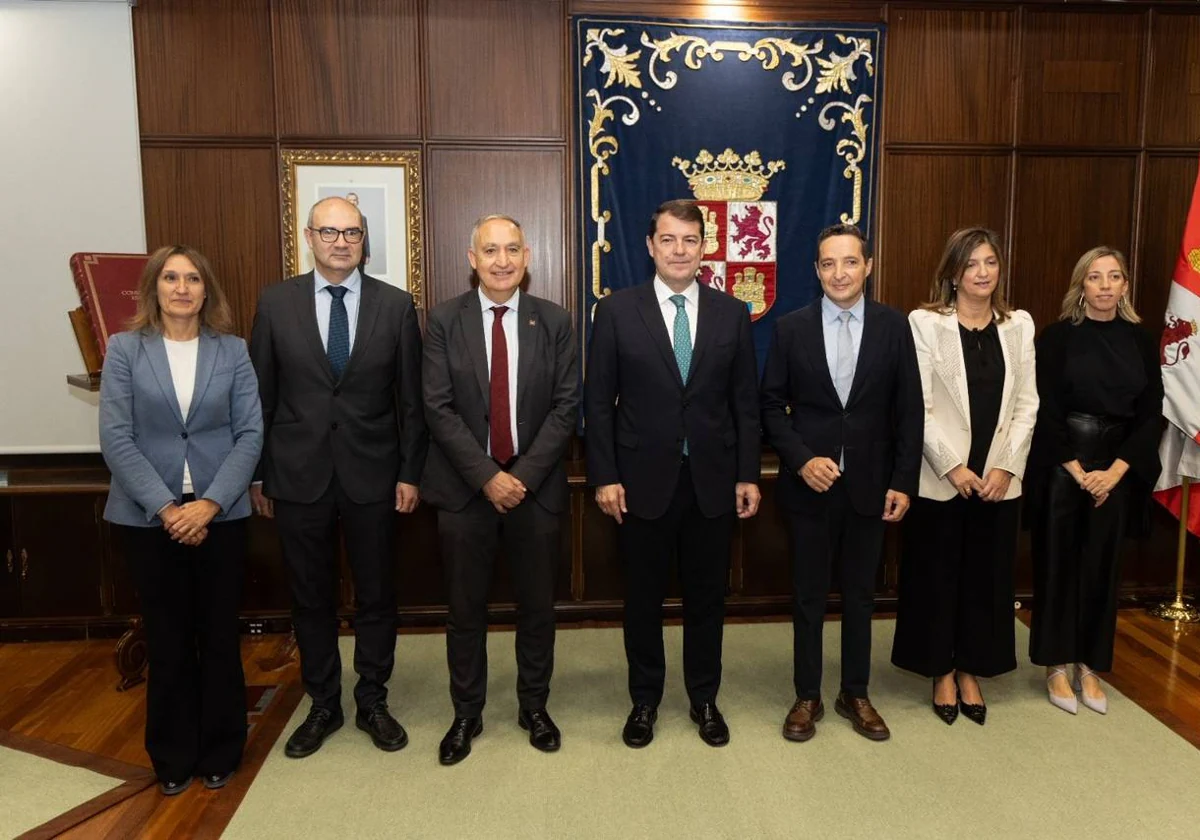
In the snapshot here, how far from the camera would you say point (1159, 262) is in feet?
14.4

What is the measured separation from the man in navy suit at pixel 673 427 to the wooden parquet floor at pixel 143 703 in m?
1.28

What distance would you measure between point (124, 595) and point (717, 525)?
9.07 ft

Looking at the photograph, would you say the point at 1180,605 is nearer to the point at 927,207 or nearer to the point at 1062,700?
the point at 1062,700

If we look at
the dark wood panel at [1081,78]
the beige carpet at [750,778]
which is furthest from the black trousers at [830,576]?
the dark wood panel at [1081,78]

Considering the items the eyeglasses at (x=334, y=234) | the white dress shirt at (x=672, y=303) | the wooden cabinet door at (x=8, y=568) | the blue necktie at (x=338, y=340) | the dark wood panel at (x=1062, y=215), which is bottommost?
the wooden cabinet door at (x=8, y=568)

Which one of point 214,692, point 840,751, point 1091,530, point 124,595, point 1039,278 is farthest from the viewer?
point 1039,278

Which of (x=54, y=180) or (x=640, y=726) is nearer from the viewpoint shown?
(x=640, y=726)

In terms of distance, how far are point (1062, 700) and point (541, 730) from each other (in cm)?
188

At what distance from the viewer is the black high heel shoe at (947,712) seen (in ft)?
10.0

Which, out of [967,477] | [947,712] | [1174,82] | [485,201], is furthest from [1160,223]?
[485,201]

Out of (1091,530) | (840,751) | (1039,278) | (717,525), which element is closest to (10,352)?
(717,525)

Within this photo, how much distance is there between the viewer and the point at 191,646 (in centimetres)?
262

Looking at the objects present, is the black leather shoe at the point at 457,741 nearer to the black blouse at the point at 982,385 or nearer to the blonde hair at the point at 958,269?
the black blouse at the point at 982,385

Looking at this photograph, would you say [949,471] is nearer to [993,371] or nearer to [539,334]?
[993,371]
